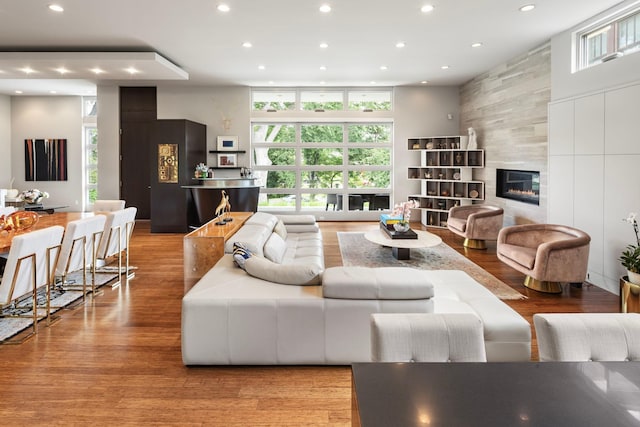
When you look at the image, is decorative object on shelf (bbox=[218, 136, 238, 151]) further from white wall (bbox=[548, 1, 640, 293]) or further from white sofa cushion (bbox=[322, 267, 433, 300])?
white sofa cushion (bbox=[322, 267, 433, 300])

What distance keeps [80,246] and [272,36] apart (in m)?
3.78

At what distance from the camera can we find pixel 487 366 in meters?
1.22

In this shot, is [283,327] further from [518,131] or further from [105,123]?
[105,123]

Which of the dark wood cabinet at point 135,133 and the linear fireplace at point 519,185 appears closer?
the linear fireplace at point 519,185

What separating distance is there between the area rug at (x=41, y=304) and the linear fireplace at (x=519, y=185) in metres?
6.05

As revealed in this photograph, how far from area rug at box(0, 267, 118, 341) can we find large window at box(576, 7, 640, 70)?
6.37m

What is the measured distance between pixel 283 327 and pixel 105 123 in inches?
357

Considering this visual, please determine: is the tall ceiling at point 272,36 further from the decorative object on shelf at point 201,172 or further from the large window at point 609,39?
the decorative object on shelf at point 201,172

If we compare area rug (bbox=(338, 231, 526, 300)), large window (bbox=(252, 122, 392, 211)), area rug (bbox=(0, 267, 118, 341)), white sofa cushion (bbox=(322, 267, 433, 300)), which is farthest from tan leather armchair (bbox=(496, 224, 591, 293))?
large window (bbox=(252, 122, 392, 211))

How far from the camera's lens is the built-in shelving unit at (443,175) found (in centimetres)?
888

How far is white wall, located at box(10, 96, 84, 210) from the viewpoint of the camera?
1120cm

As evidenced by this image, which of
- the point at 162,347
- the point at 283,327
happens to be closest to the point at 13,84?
the point at 162,347

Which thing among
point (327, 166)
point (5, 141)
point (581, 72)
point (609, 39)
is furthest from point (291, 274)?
point (5, 141)

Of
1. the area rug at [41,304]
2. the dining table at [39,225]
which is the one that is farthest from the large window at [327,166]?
the area rug at [41,304]
